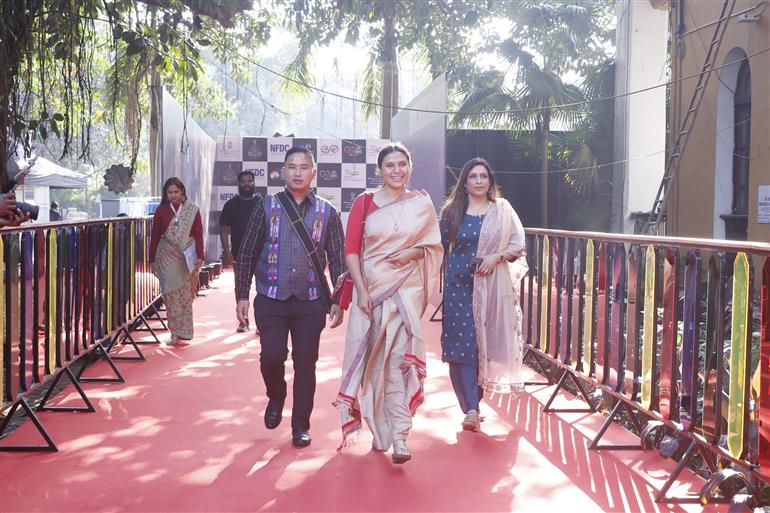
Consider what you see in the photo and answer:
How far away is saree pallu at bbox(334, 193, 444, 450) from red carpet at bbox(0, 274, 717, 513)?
0.75ft

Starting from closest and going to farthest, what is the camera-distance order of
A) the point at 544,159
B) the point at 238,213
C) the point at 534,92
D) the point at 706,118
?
the point at 238,213
the point at 706,118
the point at 534,92
the point at 544,159

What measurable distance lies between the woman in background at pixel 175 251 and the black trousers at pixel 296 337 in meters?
3.63

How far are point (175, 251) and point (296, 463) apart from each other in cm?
430

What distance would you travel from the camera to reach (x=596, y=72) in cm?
1759

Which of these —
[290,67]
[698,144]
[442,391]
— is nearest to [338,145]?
[290,67]

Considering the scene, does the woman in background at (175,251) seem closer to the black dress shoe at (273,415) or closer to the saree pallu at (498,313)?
the black dress shoe at (273,415)

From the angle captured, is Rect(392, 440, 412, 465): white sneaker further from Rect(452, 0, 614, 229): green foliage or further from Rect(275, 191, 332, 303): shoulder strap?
Rect(452, 0, 614, 229): green foliage

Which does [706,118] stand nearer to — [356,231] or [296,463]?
[356,231]

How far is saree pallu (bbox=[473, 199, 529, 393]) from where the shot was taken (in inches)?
204

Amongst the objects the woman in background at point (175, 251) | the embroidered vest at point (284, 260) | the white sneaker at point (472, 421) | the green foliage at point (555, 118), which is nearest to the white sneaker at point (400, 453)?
the white sneaker at point (472, 421)

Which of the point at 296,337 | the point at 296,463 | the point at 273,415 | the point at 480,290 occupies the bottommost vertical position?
the point at 296,463

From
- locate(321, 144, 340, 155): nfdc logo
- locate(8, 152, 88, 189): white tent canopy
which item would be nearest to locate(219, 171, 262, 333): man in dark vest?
locate(321, 144, 340, 155): nfdc logo

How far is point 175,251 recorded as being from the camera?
8211 mm

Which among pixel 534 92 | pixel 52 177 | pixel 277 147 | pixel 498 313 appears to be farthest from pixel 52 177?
pixel 498 313
